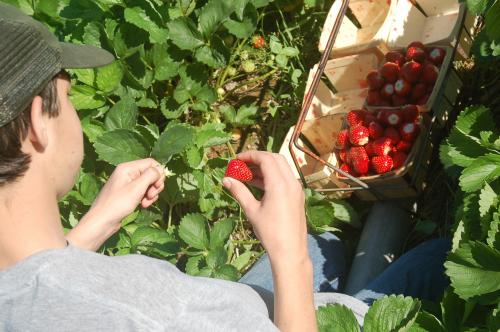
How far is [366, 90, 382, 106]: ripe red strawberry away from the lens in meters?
2.11

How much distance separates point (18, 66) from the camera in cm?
94

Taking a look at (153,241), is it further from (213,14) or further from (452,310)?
(452,310)

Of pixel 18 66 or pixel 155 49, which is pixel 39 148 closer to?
pixel 18 66

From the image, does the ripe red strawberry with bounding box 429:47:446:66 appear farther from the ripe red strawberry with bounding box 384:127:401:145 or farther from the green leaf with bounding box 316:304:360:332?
the green leaf with bounding box 316:304:360:332

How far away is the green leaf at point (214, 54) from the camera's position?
7.10 feet

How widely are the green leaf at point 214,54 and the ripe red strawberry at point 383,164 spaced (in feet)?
1.90

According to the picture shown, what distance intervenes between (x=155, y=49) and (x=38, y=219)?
4.04 ft

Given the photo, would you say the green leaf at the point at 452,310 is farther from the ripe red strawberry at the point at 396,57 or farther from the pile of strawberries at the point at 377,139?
the ripe red strawberry at the point at 396,57

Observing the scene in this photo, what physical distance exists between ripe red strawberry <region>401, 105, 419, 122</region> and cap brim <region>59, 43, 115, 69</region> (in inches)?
39.9

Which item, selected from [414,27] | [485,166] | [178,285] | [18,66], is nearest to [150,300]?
[178,285]

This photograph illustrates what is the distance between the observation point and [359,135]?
1979 millimetres

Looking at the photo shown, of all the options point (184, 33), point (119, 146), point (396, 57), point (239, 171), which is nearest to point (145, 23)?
point (184, 33)

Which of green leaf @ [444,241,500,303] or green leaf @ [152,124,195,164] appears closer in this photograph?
green leaf @ [444,241,500,303]

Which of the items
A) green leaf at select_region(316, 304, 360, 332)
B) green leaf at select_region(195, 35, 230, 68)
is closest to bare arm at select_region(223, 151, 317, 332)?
green leaf at select_region(316, 304, 360, 332)
